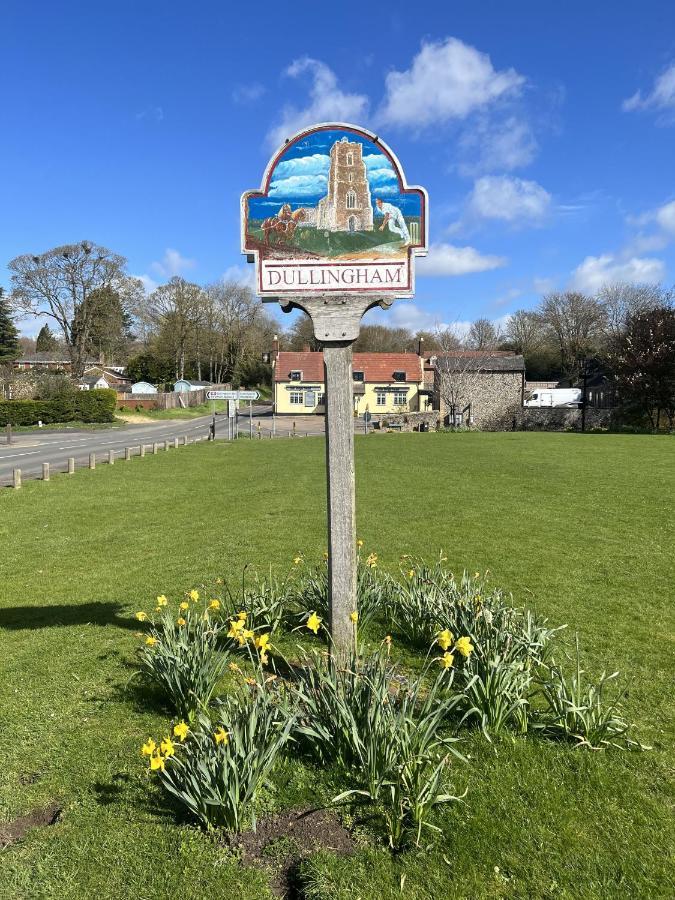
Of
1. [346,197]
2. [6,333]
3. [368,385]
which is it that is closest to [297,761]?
[346,197]

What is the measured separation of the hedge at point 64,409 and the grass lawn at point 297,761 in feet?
99.6

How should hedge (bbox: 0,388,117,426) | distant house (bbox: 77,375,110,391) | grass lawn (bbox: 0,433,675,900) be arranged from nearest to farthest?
grass lawn (bbox: 0,433,675,900)
hedge (bbox: 0,388,117,426)
distant house (bbox: 77,375,110,391)

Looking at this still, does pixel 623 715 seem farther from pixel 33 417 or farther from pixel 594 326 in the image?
pixel 594 326

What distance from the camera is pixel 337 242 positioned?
426cm

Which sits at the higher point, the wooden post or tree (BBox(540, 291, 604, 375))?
tree (BBox(540, 291, 604, 375))

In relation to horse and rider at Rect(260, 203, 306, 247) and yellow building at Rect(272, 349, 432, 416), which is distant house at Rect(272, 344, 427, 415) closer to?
yellow building at Rect(272, 349, 432, 416)

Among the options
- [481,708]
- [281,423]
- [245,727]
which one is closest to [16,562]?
[245,727]

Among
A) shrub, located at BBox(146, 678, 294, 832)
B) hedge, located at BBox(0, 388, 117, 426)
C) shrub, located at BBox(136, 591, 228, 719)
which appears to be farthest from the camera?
hedge, located at BBox(0, 388, 117, 426)

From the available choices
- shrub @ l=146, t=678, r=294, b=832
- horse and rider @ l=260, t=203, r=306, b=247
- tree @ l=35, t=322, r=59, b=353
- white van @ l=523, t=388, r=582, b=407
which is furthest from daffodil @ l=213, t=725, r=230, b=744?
tree @ l=35, t=322, r=59, b=353

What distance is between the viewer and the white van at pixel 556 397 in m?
51.9

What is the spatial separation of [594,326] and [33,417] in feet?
213

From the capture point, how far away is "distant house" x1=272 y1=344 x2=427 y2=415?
2347 inches

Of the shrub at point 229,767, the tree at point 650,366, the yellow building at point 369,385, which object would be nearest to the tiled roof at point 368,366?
the yellow building at point 369,385

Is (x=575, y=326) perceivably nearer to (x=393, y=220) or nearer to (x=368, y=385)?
(x=368, y=385)
